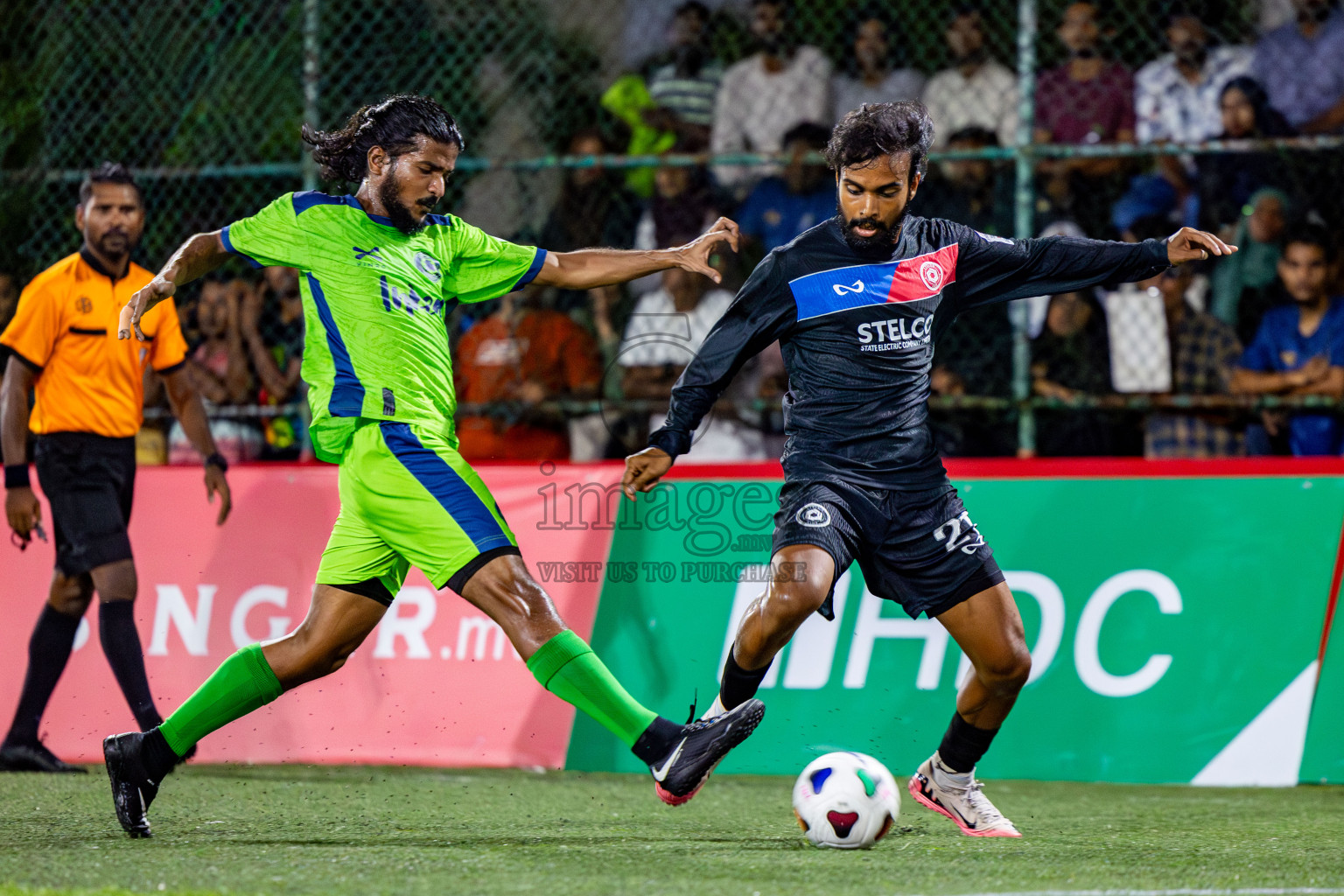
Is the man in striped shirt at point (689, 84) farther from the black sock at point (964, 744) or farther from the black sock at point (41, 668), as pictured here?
the black sock at point (964, 744)

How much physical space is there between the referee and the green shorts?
7.39ft

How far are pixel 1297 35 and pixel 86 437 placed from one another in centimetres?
603

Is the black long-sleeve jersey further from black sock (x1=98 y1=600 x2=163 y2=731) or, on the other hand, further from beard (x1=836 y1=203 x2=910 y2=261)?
black sock (x1=98 y1=600 x2=163 y2=731)

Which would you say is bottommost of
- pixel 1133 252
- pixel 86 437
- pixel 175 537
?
pixel 175 537

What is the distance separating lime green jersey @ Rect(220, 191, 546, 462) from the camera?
178 inches

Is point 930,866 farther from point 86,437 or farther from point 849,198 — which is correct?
point 86,437

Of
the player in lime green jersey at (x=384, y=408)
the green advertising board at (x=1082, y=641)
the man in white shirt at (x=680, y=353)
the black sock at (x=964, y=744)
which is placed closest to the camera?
the player in lime green jersey at (x=384, y=408)

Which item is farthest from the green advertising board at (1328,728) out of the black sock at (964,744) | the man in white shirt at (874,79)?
the man in white shirt at (874,79)

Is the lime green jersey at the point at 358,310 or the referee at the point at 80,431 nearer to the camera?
the lime green jersey at the point at 358,310

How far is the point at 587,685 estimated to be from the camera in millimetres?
4254

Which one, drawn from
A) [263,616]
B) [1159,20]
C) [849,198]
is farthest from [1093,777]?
[1159,20]

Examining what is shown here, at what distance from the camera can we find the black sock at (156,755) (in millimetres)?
4500

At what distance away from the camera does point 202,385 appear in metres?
8.13

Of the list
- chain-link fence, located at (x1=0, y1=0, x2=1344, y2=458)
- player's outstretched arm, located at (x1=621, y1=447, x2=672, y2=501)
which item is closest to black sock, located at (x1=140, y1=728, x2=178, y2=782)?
player's outstretched arm, located at (x1=621, y1=447, x2=672, y2=501)
